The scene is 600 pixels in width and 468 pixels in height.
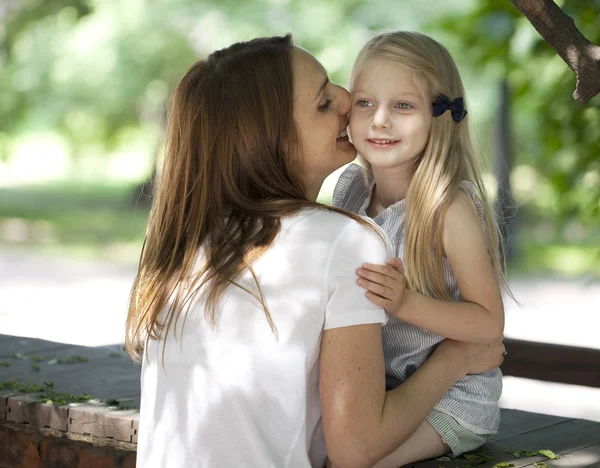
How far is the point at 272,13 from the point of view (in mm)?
14266

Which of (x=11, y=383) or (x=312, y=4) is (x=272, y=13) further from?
(x=11, y=383)

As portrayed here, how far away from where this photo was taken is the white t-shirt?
224cm

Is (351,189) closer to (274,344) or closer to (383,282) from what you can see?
(383,282)

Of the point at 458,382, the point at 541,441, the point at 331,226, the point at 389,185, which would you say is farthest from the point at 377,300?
the point at 541,441

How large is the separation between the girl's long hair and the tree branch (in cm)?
66

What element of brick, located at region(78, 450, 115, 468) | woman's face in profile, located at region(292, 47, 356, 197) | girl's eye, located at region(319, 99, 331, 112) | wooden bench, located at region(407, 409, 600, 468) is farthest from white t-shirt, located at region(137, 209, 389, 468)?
brick, located at region(78, 450, 115, 468)

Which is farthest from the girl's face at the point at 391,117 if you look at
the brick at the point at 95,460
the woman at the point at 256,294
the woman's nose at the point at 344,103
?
the brick at the point at 95,460

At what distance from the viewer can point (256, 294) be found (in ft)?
7.36

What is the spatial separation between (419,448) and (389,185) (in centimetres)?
83

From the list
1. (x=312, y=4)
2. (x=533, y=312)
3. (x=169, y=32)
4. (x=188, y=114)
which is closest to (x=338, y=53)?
(x=312, y=4)

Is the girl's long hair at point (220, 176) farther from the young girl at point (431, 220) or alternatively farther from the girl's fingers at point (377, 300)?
the young girl at point (431, 220)

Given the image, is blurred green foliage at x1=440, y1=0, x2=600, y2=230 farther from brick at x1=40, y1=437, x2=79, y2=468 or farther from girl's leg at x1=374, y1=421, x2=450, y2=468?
brick at x1=40, y1=437, x2=79, y2=468

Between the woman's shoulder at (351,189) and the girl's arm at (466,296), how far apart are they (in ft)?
1.74

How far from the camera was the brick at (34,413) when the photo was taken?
3.23 metres
